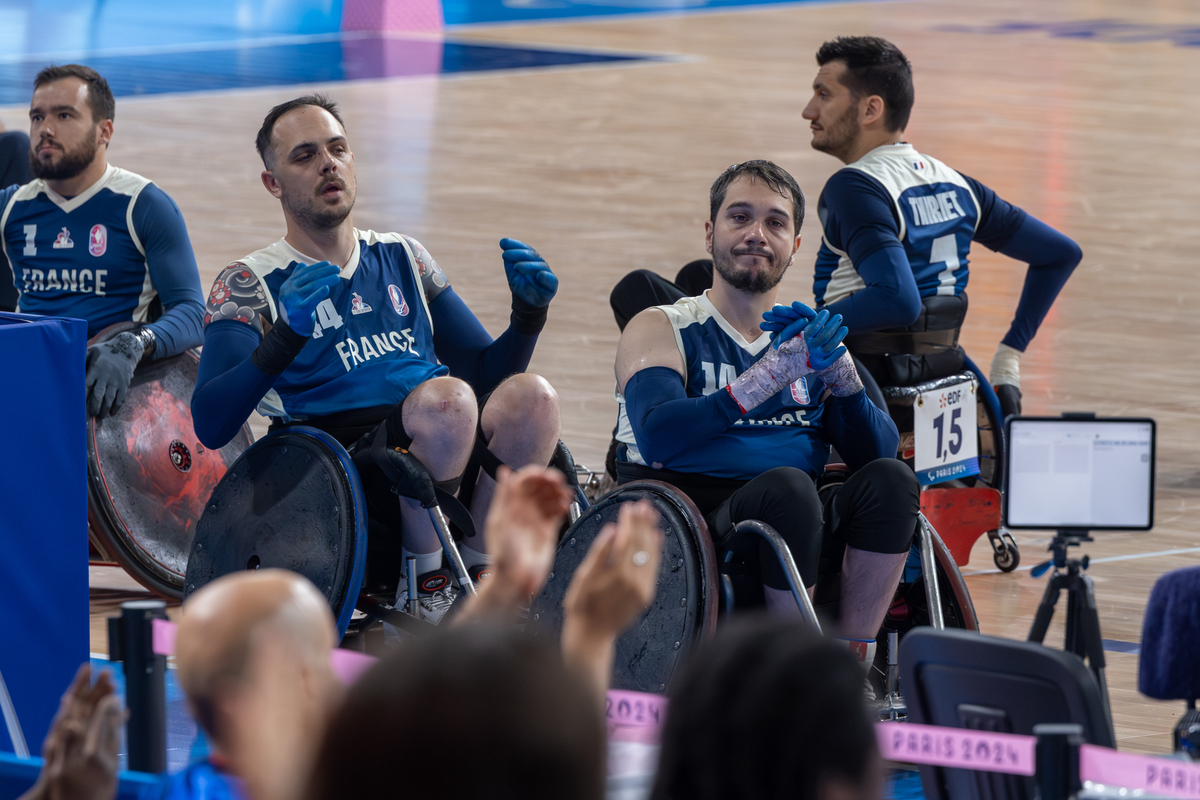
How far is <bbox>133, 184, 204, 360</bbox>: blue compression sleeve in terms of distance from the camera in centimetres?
528

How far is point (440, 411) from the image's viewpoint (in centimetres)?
412

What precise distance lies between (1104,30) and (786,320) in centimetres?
2405

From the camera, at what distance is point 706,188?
13.4 metres

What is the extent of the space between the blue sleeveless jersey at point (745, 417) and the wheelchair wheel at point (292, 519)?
72cm

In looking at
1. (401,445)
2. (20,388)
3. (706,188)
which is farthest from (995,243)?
(706,188)

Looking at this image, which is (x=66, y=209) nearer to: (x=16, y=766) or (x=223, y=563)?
(x=223, y=563)

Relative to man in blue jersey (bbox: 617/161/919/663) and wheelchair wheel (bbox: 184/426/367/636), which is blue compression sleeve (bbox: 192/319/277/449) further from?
man in blue jersey (bbox: 617/161/919/663)

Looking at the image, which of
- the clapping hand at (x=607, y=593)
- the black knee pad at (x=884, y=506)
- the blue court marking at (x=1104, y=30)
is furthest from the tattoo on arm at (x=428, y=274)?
the blue court marking at (x=1104, y=30)

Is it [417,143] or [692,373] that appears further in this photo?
[417,143]

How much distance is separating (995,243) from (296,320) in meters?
2.51

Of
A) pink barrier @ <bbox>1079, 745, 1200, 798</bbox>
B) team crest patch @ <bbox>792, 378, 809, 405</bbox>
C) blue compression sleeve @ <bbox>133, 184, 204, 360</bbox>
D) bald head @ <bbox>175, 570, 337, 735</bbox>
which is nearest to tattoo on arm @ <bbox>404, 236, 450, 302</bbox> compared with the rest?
blue compression sleeve @ <bbox>133, 184, 204, 360</bbox>

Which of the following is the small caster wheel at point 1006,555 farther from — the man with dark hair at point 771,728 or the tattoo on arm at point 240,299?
the man with dark hair at point 771,728

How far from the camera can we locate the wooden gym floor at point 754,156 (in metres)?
7.15

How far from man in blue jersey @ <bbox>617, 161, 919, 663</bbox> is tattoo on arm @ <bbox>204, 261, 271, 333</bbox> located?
3.05 ft
